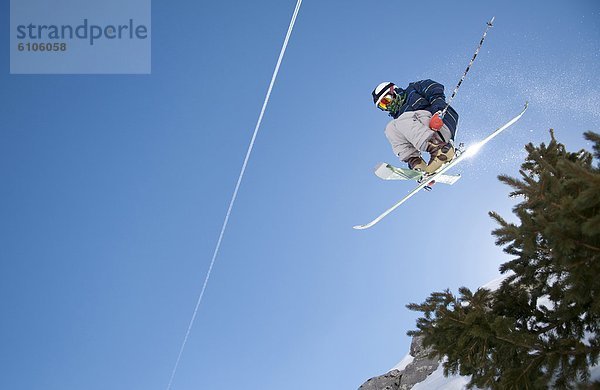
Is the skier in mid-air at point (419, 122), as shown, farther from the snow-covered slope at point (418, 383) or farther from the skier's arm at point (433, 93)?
the snow-covered slope at point (418, 383)

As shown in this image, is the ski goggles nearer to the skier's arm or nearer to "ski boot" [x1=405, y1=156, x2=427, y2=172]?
the skier's arm

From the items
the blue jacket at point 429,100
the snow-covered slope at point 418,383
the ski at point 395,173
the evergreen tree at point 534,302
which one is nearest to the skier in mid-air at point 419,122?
the blue jacket at point 429,100

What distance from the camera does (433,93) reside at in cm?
733

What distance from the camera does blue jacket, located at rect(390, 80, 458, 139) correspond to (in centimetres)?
727

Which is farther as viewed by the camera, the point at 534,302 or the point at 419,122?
the point at 419,122

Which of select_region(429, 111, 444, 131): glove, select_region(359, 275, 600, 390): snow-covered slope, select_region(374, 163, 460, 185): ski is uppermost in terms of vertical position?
select_region(429, 111, 444, 131): glove

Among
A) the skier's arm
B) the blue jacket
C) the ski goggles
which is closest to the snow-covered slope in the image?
the blue jacket

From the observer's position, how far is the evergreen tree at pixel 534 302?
8.63 feet

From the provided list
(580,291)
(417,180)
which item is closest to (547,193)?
(580,291)

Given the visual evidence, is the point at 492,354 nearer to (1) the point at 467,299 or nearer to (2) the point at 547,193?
(1) the point at 467,299

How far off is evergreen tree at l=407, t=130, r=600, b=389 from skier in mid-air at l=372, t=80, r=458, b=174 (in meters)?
2.99

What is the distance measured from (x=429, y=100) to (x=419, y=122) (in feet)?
1.78

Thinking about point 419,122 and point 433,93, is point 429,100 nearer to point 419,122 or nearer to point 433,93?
point 433,93

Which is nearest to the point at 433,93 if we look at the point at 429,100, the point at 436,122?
the point at 429,100
